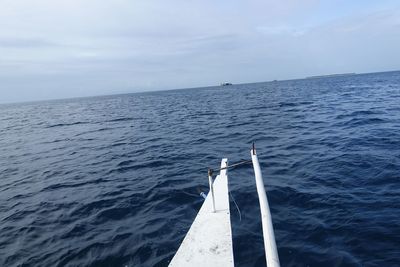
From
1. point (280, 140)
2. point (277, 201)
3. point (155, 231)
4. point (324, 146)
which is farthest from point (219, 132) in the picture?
point (155, 231)

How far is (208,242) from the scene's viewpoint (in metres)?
6.61

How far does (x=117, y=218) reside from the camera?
9516mm

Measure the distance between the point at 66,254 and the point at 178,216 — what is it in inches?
129

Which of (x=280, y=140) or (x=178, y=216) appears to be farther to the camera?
(x=280, y=140)

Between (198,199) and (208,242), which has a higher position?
(208,242)

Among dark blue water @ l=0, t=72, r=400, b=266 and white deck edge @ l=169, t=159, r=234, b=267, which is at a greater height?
white deck edge @ l=169, t=159, r=234, b=267

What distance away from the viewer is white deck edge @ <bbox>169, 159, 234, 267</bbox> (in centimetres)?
604

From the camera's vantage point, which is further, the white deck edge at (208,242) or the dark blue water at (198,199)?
the dark blue water at (198,199)

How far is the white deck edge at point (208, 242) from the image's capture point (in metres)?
6.04

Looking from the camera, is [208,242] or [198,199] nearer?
[208,242]

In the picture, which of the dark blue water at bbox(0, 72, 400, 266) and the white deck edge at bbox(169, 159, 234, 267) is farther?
the dark blue water at bbox(0, 72, 400, 266)

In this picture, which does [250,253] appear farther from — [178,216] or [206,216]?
[178,216]

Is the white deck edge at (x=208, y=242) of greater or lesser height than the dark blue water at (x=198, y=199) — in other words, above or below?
above

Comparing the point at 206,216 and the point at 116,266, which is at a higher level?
the point at 206,216
